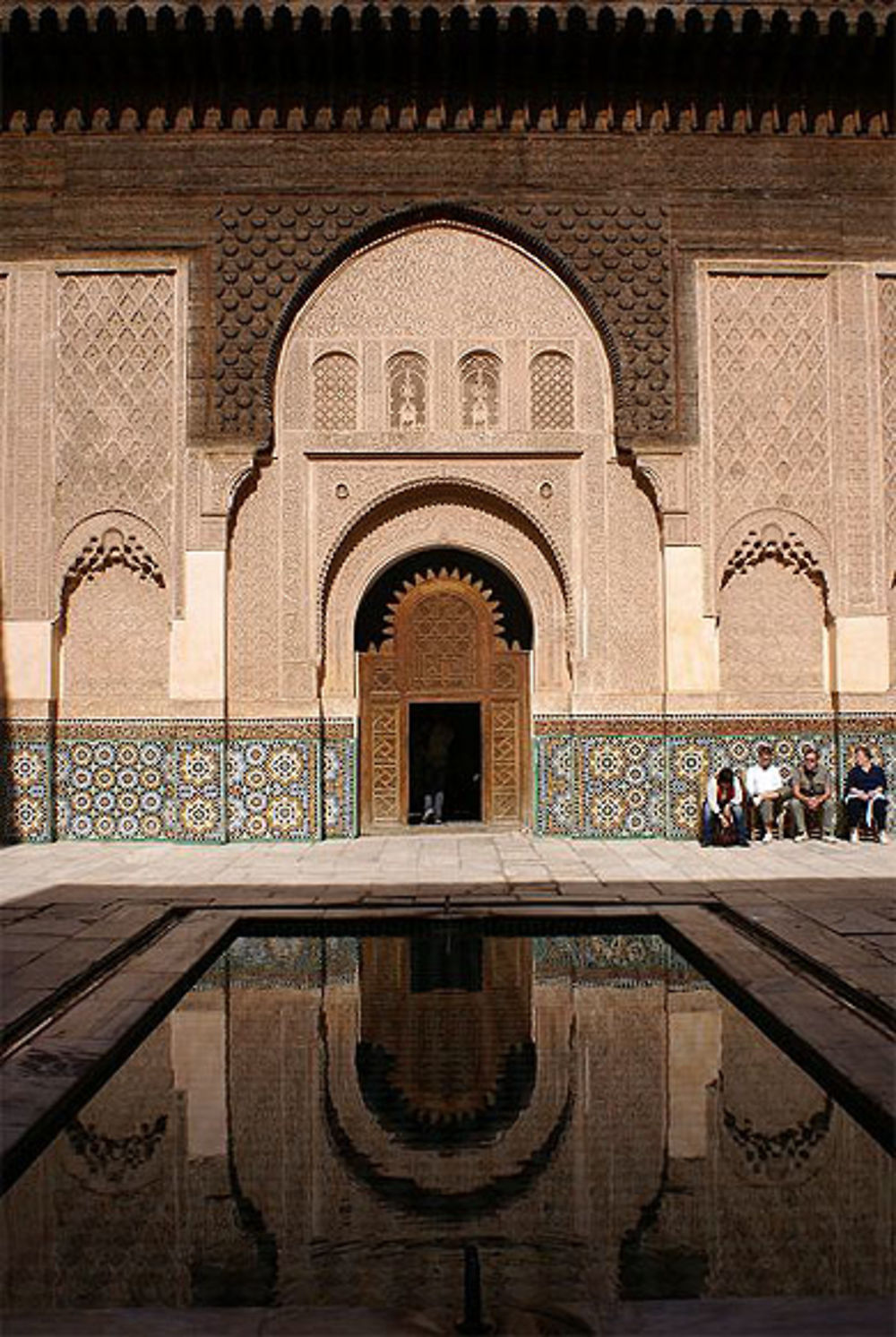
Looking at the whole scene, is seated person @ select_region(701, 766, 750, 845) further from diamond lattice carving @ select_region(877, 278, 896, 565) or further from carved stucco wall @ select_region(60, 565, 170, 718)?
carved stucco wall @ select_region(60, 565, 170, 718)

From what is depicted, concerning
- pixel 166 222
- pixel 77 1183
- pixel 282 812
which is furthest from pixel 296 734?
pixel 77 1183

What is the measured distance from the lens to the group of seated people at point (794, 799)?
6395mm

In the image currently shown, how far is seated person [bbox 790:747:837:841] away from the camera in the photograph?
6703 millimetres

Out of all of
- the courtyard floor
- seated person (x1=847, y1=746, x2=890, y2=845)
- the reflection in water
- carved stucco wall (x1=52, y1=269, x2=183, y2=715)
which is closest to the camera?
the reflection in water

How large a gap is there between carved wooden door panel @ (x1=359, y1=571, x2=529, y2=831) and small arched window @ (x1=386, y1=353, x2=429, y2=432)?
884 mm

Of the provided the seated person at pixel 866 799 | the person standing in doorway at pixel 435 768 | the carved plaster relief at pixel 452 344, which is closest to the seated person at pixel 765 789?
the seated person at pixel 866 799

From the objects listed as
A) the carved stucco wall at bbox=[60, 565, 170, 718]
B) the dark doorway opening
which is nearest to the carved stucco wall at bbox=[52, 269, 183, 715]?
the carved stucco wall at bbox=[60, 565, 170, 718]

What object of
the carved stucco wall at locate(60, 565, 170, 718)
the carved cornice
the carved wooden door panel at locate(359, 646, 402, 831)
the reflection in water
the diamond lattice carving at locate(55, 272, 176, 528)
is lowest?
the reflection in water

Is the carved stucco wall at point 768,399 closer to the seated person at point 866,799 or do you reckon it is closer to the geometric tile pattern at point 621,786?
the geometric tile pattern at point 621,786

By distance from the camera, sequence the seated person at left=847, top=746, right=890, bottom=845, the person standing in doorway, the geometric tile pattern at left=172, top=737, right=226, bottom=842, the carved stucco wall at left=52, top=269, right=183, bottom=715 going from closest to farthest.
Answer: the seated person at left=847, top=746, right=890, bottom=845 → the geometric tile pattern at left=172, top=737, right=226, bottom=842 → the carved stucco wall at left=52, top=269, right=183, bottom=715 → the person standing in doorway

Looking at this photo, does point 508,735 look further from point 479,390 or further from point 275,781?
point 479,390

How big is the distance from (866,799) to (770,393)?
230 cm

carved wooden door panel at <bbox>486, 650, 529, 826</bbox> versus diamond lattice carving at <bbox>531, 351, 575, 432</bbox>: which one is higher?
diamond lattice carving at <bbox>531, 351, 575, 432</bbox>

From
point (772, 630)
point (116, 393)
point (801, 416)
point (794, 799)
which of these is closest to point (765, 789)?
point (794, 799)
